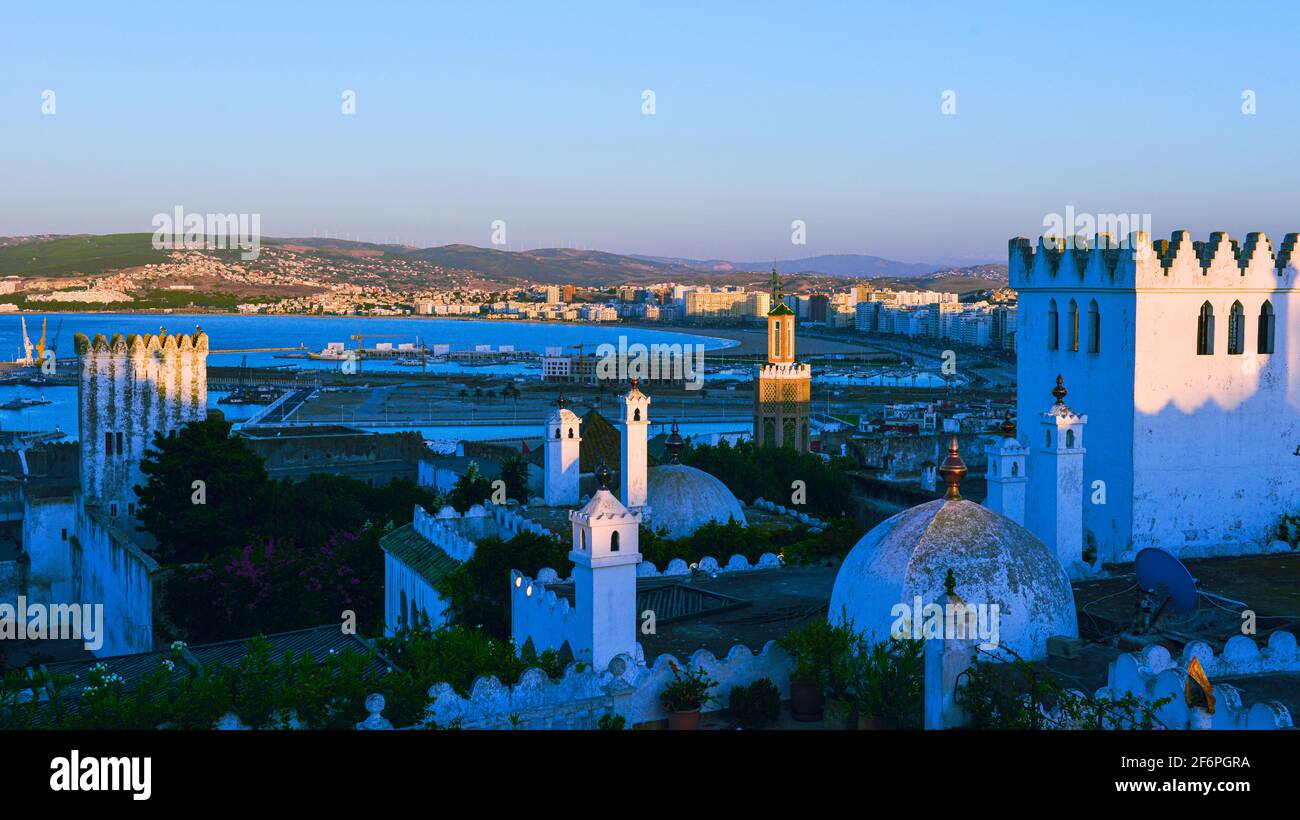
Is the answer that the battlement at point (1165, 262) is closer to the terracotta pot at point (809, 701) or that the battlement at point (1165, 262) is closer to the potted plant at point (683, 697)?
the terracotta pot at point (809, 701)

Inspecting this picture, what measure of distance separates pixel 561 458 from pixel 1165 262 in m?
13.4

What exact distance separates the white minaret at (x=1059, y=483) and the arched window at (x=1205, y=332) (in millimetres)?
3501

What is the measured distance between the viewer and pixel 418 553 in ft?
99.8

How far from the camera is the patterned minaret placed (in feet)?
175

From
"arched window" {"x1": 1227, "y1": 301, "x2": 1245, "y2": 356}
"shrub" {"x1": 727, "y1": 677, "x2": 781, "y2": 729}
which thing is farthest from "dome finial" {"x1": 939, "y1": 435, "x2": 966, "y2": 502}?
"arched window" {"x1": 1227, "y1": 301, "x2": 1245, "y2": 356}

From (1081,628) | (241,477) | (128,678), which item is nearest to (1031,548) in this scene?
(1081,628)

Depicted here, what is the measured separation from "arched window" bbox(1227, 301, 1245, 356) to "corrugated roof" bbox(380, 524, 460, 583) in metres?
13.7

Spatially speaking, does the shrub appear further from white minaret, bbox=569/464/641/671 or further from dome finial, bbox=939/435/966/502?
dome finial, bbox=939/435/966/502

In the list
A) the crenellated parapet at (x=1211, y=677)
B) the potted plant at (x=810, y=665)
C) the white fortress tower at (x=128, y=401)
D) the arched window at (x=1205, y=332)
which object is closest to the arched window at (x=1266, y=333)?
the arched window at (x=1205, y=332)

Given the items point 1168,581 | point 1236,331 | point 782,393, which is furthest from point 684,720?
point 782,393

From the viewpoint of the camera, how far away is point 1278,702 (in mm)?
14664

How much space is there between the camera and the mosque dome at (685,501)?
28.4 metres

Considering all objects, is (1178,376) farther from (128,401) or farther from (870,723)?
(128,401)
